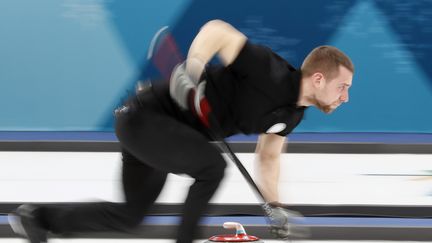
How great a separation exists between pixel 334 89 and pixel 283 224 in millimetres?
486

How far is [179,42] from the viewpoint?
689 centimetres

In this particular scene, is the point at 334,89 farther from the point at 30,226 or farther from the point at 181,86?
the point at 30,226

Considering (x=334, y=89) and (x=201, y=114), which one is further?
(x=334, y=89)

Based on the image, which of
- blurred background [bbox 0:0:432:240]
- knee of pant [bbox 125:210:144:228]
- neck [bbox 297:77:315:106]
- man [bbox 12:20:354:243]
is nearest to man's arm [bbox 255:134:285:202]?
man [bbox 12:20:354:243]

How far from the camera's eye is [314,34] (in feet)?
22.5

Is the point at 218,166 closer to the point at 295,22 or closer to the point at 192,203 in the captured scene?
the point at 192,203

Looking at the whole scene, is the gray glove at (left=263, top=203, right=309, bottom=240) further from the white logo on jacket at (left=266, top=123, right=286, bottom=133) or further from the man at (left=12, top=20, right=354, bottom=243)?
the white logo on jacket at (left=266, top=123, right=286, bottom=133)

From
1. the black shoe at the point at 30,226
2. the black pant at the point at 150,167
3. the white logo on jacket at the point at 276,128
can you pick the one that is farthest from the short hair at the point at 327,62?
the black shoe at the point at 30,226

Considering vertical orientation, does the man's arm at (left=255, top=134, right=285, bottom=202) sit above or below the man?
below

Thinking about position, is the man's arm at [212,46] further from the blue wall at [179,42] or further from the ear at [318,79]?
the blue wall at [179,42]

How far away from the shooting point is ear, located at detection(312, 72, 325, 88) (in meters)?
2.83

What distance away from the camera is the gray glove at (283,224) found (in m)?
2.95

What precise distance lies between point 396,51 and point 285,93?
162 inches

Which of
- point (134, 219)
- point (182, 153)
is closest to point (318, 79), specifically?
point (182, 153)
